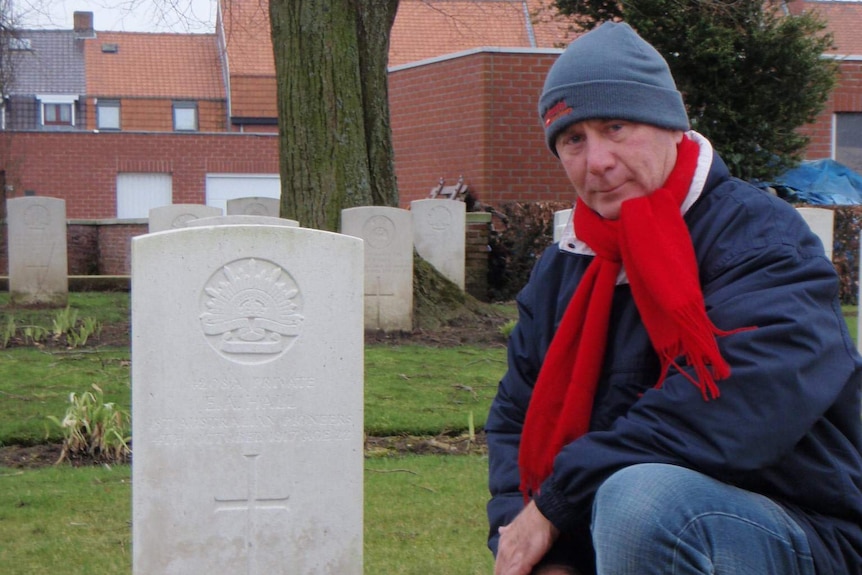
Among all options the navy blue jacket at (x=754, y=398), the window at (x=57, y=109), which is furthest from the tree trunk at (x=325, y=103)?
the window at (x=57, y=109)

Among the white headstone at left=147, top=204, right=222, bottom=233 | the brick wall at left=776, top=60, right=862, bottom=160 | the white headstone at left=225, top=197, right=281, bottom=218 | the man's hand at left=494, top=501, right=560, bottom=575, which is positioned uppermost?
the brick wall at left=776, top=60, right=862, bottom=160

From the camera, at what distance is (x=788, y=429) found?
84.4 inches

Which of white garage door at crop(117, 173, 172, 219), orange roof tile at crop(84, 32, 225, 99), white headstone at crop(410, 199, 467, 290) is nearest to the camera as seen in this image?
white headstone at crop(410, 199, 467, 290)

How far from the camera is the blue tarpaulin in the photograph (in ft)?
51.9

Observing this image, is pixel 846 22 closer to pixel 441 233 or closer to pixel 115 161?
pixel 441 233

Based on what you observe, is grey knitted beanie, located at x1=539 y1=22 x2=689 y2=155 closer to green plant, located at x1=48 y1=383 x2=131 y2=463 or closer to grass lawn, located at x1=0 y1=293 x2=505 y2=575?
grass lawn, located at x1=0 y1=293 x2=505 y2=575

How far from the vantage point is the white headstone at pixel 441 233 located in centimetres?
1407

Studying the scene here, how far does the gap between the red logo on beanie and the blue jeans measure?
2.78ft

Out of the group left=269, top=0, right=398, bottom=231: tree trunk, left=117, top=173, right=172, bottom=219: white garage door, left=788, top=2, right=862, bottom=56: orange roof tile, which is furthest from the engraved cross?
left=117, top=173, right=172, bottom=219: white garage door

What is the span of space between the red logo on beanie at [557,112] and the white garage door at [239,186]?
32.1 m

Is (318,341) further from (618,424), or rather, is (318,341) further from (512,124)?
(512,124)

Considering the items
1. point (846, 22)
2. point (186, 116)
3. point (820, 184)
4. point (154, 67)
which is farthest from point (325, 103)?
point (154, 67)

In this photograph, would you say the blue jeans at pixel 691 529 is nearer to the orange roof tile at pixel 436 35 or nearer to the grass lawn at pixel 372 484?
the grass lawn at pixel 372 484

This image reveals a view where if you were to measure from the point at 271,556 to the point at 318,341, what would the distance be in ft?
2.70
